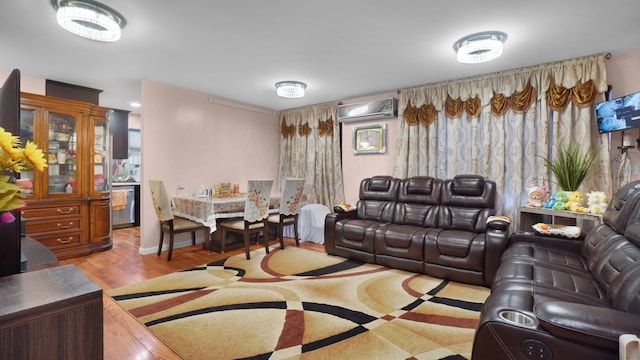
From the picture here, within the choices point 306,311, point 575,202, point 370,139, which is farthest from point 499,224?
point 370,139

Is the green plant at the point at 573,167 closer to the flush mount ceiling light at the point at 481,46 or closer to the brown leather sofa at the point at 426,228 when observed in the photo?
the brown leather sofa at the point at 426,228

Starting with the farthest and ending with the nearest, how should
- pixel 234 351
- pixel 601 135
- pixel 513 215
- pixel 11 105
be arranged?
pixel 513 215 → pixel 601 135 → pixel 234 351 → pixel 11 105

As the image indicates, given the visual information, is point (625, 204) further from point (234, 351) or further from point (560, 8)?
point (234, 351)

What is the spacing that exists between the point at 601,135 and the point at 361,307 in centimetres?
309

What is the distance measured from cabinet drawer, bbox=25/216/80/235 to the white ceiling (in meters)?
1.89

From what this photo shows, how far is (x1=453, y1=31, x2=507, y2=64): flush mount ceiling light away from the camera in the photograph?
274cm

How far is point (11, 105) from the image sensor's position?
1.21m

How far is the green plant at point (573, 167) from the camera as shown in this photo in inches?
126

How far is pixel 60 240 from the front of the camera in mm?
3975

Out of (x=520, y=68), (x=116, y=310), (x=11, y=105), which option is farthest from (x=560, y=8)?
(x=116, y=310)

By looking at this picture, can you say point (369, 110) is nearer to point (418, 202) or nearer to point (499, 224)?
point (418, 202)

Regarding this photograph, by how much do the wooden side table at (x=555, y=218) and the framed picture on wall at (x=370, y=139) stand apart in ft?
7.00

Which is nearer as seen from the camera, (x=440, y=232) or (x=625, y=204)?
(x=625, y=204)

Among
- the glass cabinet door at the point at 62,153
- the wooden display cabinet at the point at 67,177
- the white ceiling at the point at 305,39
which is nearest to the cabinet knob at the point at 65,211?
the wooden display cabinet at the point at 67,177
